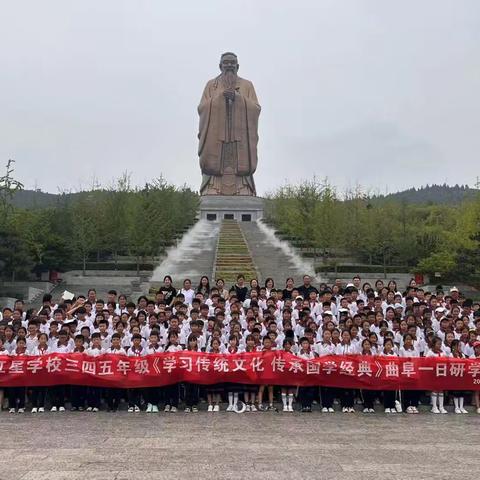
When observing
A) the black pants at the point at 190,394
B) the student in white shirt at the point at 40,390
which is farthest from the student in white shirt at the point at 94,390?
the black pants at the point at 190,394

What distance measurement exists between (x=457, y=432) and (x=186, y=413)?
386 cm

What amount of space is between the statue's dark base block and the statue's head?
991cm

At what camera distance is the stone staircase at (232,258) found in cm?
2624

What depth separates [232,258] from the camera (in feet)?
98.4

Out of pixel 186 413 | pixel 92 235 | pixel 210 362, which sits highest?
pixel 92 235

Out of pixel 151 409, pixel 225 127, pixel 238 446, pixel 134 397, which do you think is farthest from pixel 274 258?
pixel 238 446

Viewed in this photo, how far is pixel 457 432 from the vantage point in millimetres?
8445

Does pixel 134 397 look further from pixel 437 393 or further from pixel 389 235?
pixel 389 235

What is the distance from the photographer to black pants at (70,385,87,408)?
995 cm

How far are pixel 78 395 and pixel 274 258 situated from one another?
21.3 metres

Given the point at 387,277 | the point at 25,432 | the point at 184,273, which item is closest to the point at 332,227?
the point at 387,277

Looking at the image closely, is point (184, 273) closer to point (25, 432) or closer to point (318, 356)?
point (318, 356)

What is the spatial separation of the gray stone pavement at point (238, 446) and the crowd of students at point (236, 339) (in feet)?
1.51

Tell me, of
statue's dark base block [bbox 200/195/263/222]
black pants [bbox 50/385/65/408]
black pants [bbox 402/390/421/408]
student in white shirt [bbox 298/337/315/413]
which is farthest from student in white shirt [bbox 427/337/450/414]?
statue's dark base block [bbox 200/195/263/222]
